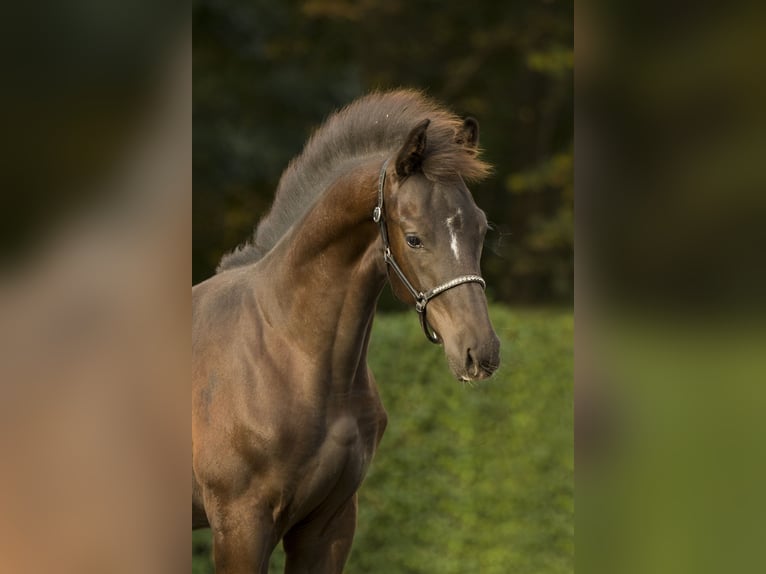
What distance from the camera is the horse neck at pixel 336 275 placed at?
8.29 feet

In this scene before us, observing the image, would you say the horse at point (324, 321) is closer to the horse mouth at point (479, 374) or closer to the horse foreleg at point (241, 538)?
the horse foreleg at point (241, 538)

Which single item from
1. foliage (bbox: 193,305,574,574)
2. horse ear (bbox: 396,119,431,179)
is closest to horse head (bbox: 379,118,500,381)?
Result: horse ear (bbox: 396,119,431,179)

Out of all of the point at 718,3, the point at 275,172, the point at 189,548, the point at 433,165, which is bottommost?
the point at 275,172

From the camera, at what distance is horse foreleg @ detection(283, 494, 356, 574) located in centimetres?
280

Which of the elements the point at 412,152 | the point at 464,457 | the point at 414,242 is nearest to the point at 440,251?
the point at 414,242

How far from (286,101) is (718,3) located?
5625mm

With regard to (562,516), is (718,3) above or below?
above

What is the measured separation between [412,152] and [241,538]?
101 centimetres

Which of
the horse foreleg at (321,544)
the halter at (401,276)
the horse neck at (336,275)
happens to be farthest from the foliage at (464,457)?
the halter at (401,276)

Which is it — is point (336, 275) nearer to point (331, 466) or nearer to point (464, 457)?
point (331, 466)

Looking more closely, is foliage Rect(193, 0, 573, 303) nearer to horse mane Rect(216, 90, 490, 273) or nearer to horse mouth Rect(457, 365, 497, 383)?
horse mane Rect(216, 90, 490, 273)

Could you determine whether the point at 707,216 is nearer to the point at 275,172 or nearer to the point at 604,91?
the point at 604,91

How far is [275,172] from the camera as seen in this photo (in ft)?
18.7

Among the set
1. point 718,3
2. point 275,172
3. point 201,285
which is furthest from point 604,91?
point 275,172
